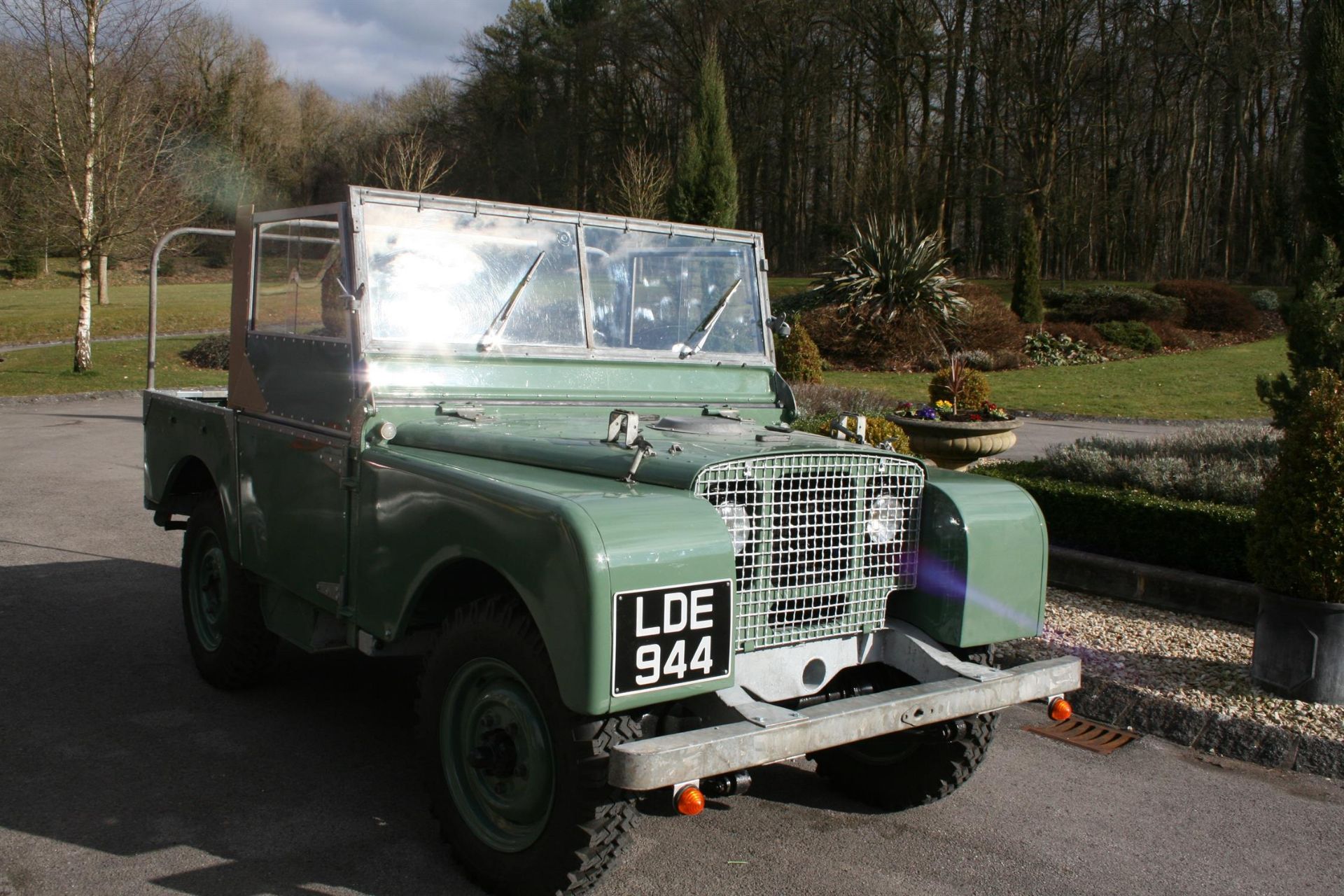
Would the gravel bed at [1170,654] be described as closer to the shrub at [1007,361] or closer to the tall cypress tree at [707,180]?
the shrub at [1007,361]

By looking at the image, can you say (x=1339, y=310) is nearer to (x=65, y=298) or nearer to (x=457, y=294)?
(x=457, y=294)

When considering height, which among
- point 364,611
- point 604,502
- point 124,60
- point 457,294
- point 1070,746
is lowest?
point 1070,746

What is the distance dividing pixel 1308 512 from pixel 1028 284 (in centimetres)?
2313

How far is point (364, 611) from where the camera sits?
12.4 feet

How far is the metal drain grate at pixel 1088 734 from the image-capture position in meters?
4.87

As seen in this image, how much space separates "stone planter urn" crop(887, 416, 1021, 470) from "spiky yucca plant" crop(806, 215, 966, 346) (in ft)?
39.0

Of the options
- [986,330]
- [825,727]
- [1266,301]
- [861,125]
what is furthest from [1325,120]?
[861,125]

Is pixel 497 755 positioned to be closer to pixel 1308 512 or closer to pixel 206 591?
pixel 206 591

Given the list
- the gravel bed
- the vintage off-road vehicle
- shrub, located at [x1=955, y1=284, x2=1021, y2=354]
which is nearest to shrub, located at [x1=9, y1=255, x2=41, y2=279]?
shrub, located at [x1=955, y1=284, x2=1021, y2=354]

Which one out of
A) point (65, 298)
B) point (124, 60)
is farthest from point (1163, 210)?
point (65, 298)

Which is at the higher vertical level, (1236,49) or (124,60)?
(1236,49)

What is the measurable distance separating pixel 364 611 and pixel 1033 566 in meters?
2.29

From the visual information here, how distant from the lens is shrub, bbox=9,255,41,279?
41969 mm

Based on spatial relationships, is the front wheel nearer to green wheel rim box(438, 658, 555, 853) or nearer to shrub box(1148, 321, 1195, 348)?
green wheel rim box(438, 658, 555, 853)
